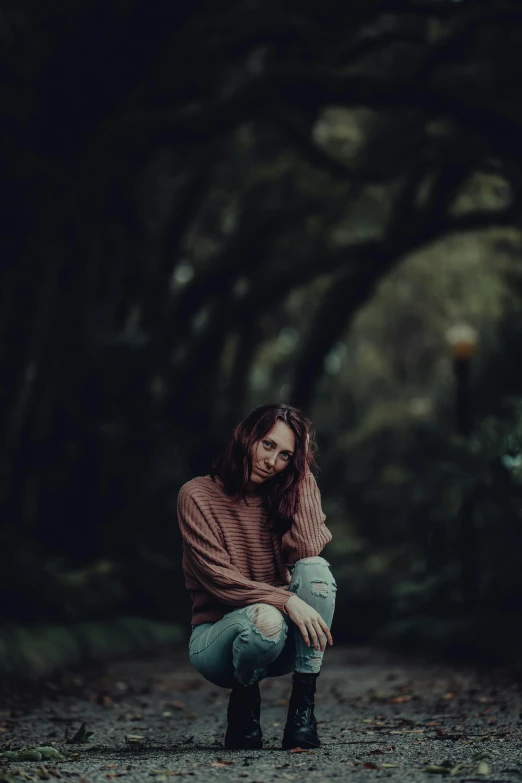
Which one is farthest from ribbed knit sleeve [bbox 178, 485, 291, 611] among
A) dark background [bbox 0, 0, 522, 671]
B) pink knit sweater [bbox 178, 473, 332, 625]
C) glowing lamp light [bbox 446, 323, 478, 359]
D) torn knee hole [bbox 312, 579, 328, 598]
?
glowing lamp light [bbox 446, 323, 478, 359]

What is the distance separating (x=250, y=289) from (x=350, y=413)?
14689mm

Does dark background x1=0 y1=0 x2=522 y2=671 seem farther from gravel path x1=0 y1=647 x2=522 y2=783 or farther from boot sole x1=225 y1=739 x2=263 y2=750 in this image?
boot sole x1=225 y1=739 x2=263 y2=750

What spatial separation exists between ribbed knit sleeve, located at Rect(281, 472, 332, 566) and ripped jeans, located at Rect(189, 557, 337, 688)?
0.17ft

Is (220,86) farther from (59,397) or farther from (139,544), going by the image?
(139,544)

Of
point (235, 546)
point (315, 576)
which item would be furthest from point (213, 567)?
point (315, 576)

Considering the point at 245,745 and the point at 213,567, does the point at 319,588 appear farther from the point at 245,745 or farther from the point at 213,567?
the point at 245,745

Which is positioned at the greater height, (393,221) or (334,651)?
(393,221)

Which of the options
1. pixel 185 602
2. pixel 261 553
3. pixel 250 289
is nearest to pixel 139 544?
pixel 185 602

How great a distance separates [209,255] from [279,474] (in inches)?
541

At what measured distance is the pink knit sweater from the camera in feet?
14.0

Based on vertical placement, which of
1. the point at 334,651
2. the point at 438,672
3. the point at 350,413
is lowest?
the point at 350,413

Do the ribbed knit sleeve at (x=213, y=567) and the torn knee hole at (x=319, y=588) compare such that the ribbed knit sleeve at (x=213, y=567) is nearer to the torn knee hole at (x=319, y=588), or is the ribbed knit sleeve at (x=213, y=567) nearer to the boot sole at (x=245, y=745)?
the torn knee hole at (x=319, y=588)

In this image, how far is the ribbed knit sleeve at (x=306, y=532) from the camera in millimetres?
4391

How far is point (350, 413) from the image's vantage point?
27734 mm
